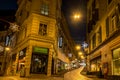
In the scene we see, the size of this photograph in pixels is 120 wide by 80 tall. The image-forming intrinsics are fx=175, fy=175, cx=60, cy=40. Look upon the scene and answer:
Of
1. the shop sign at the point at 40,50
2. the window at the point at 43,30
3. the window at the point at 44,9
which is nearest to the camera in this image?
the shop sign at the point at 40,50

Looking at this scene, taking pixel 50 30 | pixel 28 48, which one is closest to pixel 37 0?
pixel 50 30

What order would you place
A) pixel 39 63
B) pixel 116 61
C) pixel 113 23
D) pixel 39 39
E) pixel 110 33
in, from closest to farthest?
pixel 116 61, pixel 113 23, pixel 110 33, pixel 39 63, pixel 39 39

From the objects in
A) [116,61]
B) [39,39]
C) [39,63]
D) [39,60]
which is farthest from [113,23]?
[39,63]

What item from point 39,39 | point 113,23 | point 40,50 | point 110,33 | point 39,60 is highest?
point 113,23

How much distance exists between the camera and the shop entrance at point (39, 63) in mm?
24597

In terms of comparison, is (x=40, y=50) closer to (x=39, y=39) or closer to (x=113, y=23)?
(x=39, y=39)

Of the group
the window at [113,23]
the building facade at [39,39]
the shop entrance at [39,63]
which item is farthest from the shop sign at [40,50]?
the window at [113,23]

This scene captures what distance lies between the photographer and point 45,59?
25703 millimetres

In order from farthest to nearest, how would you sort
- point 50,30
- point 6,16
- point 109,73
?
1. point 6,16
2. point 50,30
3. point 109,73

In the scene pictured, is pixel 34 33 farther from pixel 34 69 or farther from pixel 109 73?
pixel 109 73

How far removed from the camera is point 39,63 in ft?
82.5

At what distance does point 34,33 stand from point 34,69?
5143 millimetres

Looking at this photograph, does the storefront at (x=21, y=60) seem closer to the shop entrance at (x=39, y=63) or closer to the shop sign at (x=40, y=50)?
the shop sign at (x=40, y=50)

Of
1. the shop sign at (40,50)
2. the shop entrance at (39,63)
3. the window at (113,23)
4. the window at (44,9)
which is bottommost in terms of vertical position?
the shop entrance at (39,63)
